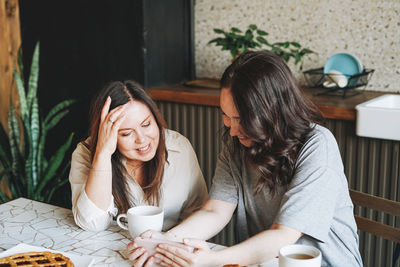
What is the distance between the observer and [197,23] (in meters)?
2.97

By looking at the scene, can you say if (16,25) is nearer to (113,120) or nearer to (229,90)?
(113,120)

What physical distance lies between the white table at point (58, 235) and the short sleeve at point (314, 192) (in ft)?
0.44

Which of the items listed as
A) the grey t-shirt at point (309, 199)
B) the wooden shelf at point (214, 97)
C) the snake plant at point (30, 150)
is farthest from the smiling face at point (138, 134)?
the snake plant at point (30, 150)

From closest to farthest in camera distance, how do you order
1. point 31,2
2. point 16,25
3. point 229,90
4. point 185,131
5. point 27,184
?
point 229,90 < point 185,131 < point 27,184 < point 31,2 < point 16,25

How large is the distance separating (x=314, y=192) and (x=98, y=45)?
1.90 meters

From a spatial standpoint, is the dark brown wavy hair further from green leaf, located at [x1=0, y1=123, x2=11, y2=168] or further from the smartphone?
green leaf, located at [x1=0, y1=123, x2=11, y2=168]

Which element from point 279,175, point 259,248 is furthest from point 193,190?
point 259,248

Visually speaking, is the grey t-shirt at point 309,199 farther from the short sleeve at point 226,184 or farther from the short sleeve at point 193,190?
the short sleeve at point 193,190

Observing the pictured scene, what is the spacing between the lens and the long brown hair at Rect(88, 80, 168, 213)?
1.70m

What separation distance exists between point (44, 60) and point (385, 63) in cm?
205

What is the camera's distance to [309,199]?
130 centimetres

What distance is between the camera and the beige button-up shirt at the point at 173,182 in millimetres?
1679

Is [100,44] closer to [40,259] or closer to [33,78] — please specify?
[33,78]

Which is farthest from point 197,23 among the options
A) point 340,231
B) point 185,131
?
point 340,231
